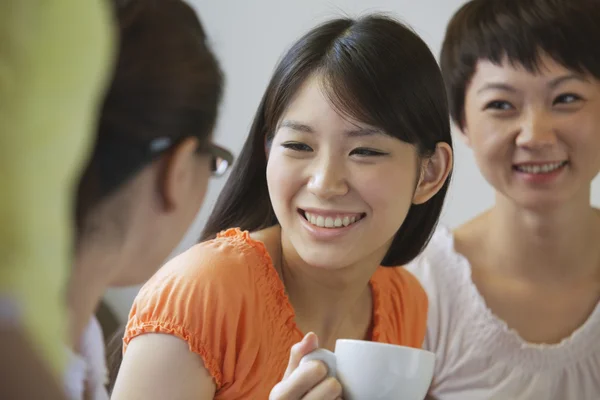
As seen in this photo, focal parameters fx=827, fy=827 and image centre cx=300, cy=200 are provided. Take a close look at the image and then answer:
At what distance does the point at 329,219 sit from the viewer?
0.98m

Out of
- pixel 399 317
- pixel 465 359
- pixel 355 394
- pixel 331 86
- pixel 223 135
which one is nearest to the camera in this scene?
pixel 355 394

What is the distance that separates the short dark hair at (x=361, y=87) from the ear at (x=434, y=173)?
16 mm

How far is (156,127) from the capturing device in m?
0.50

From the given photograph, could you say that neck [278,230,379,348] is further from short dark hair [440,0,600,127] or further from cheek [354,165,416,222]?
short dark hair [440,0,600,127]

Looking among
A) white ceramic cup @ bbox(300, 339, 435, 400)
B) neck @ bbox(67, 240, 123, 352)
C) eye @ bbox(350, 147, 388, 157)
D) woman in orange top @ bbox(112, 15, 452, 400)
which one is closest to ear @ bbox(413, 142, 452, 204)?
woman in orange top @ bbox(112, 15, 452, 400)

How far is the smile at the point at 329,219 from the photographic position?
979 millimetres

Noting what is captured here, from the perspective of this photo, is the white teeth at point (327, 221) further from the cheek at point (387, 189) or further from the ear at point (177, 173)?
the ear at point (177, 173)

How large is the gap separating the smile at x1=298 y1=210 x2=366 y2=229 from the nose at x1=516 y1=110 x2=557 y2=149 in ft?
1.37

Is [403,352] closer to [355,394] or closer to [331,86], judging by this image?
[355,394]

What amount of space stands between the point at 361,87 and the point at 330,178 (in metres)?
0.12

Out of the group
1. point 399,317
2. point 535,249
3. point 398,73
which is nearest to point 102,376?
point 398,73

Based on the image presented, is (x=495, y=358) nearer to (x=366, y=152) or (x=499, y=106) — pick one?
(x=499, y=106)

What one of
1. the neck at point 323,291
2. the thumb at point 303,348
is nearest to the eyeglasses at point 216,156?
the thumb at point 303,348

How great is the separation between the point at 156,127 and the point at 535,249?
1.07 meters
